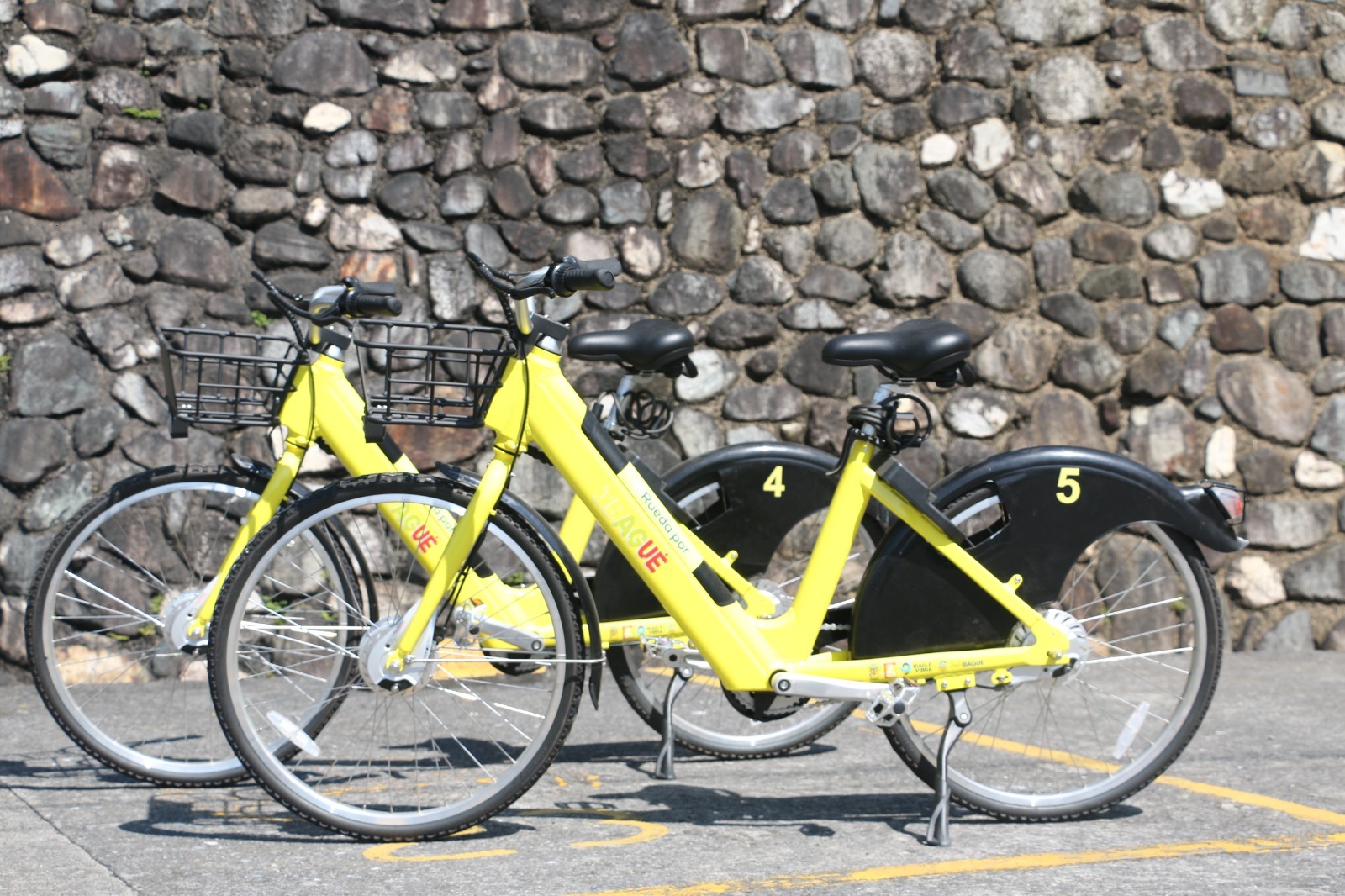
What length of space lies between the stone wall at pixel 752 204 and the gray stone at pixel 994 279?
0.01 metres

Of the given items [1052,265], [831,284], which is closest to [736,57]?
[831,284]

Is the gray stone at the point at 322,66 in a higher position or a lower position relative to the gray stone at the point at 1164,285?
higher

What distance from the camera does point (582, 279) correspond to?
10.3 ft

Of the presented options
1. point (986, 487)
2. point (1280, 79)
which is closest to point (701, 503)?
point (986, 487)

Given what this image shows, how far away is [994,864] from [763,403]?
299cm

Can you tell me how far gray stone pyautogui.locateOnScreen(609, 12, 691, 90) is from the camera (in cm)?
576

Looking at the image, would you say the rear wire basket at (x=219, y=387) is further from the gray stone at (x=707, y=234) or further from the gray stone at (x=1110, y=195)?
the gray stone at (x=1110, y=195)

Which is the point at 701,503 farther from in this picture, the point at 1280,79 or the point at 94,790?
the point at 1280,79

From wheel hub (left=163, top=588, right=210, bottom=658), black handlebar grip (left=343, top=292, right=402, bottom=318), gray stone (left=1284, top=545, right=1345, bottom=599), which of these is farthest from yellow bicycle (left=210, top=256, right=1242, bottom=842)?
gray stone (left=1284, top=545, right=1345, bottom=599)

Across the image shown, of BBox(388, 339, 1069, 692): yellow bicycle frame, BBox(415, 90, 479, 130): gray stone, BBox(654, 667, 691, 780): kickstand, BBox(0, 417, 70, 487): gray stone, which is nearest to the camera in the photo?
BBox(388, 339, 1069, 692): yellow bicycle frame

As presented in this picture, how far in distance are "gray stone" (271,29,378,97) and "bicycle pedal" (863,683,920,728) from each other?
11.4ft

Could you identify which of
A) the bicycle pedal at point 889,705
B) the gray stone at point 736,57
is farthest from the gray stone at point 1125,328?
the bicycle pedal at point 889,705

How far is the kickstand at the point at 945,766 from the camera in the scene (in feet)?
10.6

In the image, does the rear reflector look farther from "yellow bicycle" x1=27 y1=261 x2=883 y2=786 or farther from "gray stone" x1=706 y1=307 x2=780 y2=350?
"gray stone" x1=706 y1=307 x2=780 y2=350
